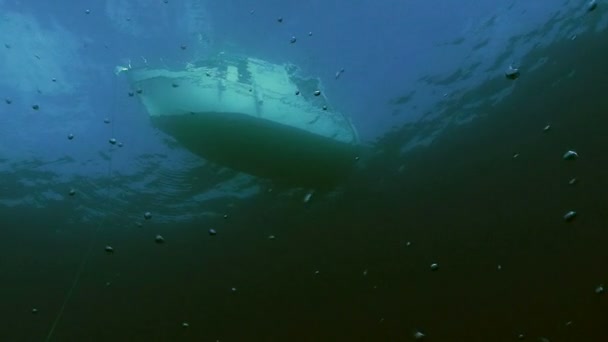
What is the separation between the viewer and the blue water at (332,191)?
8.63 metres

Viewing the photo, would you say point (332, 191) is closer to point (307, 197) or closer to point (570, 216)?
point (307, 197)

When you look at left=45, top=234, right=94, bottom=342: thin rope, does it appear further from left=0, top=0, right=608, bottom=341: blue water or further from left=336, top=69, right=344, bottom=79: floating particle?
left=336, top=69, right=344, bottom=79: floating particle

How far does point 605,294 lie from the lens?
36.3 ft

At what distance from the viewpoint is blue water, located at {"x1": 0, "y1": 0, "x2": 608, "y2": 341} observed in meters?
8.63

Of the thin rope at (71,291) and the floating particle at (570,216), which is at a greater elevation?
the thin rope at (71,291)

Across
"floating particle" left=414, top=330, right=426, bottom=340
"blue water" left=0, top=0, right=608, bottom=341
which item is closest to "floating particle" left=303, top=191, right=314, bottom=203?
"blue water" left=0, top=0, right=608, bottom=341

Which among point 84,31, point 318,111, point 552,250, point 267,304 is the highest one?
point 84,31

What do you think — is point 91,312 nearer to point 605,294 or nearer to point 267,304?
point 267,304

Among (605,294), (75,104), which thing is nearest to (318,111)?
(75,104)

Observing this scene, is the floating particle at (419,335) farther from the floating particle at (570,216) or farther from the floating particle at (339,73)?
the floating particle at (339,73)

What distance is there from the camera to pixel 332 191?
471 inches

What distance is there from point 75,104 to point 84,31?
208 centimetres

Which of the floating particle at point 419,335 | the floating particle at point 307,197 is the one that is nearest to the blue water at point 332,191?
the floating particle at point 307,197

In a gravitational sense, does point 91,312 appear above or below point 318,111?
below
